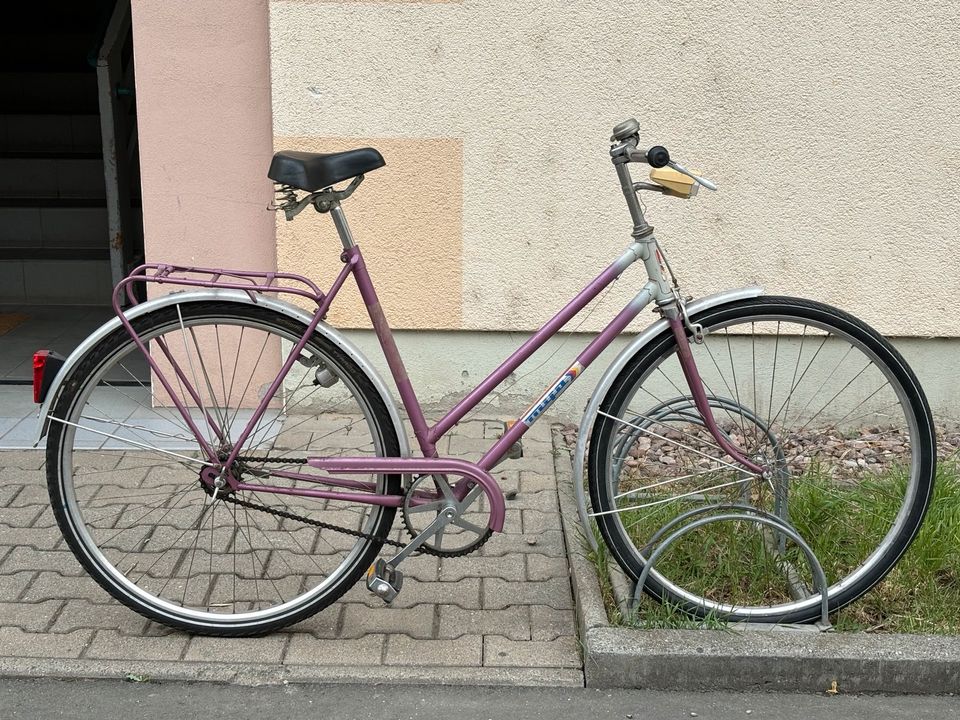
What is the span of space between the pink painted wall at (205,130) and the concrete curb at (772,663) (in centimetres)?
267

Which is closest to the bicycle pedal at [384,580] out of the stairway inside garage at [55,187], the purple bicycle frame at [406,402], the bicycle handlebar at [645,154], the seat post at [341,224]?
the purple bicycle frame at [406,402]

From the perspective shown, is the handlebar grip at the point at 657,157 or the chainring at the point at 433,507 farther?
the chainring at the point at 433,507

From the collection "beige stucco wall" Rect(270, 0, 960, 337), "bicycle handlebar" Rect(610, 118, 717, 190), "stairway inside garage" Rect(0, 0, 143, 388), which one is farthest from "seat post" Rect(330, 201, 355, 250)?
"stairway inside garage" Rect(0, 0, 143, 388)

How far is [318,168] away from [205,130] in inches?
85.4

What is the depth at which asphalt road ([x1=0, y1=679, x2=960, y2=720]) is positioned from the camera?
112 inches

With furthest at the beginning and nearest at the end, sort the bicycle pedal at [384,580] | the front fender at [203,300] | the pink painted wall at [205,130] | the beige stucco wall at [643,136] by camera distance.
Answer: the pink painted wall at [205,130], the beige stucco wall at [643,136], the bicycle pedal at [384,580], the front fender at [203,300]

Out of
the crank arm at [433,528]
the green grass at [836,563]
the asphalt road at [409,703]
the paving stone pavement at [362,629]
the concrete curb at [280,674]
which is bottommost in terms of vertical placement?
the asphalt road at [409,703]

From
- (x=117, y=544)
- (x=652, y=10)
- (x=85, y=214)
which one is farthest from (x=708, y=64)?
(x=85, y=214)

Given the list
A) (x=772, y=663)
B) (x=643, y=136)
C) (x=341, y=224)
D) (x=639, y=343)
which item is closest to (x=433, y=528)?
(x=639, y=343)

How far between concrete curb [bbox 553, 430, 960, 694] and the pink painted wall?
2668 mm

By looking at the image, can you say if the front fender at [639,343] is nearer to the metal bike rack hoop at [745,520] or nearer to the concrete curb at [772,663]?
the metal bike rack hoop at [745,520]

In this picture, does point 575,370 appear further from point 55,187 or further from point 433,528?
point 55,187

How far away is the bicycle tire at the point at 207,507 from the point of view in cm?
297

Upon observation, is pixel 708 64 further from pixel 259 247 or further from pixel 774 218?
pixel 259 247
